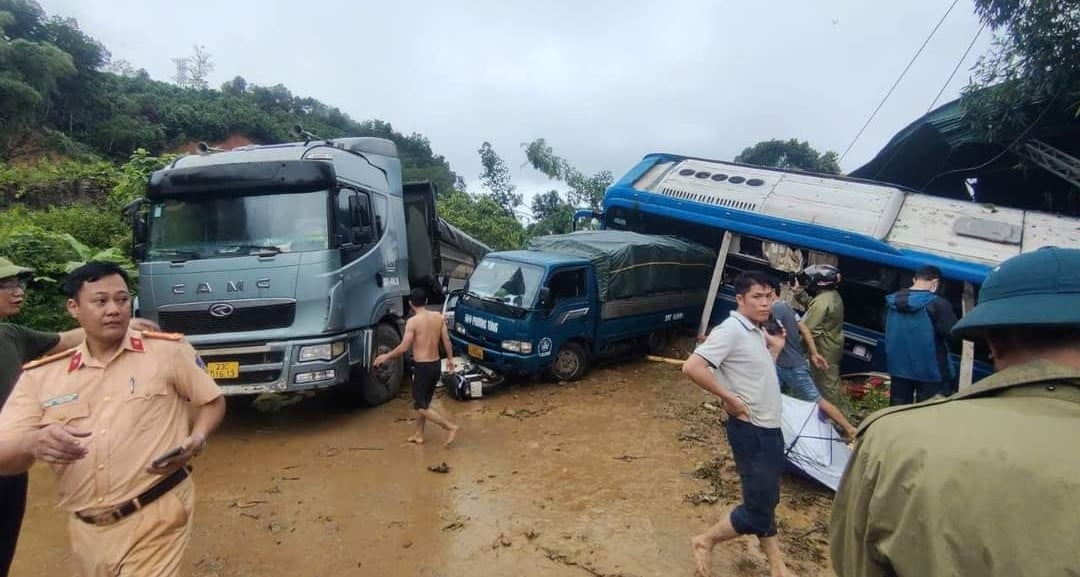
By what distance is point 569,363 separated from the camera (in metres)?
7.76

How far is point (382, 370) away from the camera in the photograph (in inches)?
264

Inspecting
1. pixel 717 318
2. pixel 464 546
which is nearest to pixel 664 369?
A: pixel 717 318

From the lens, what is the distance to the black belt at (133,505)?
1.94 m

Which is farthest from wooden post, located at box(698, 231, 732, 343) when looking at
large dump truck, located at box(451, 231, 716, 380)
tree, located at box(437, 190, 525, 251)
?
tree, located at box(437, 190, 525, 251)

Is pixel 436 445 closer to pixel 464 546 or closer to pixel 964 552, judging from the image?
pixel 464 546

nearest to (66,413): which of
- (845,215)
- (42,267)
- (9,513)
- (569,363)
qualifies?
(9,513)

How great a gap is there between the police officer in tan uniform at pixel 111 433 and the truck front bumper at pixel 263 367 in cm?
338

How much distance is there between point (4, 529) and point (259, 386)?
3.06 m

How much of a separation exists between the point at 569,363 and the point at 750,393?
4.94 m

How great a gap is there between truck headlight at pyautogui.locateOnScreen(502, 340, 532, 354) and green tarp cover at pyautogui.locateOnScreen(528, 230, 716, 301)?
144cm

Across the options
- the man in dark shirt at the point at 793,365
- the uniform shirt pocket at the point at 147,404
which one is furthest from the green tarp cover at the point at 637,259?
the uniform shirt pocket at the point at 147,404

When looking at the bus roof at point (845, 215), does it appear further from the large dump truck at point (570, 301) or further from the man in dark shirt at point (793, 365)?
the man in dark shirt at point (793, 365)

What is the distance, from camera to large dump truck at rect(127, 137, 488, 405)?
17.6 ft

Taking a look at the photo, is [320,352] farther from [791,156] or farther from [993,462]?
[791,156]
